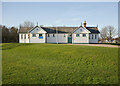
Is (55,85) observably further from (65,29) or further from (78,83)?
(65,29)

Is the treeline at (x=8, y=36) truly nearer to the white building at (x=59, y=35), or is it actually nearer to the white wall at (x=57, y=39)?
the white building at (x=59, y=35)

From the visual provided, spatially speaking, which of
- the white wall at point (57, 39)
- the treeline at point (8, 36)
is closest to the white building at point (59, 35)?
the white wall at point (57, 39)

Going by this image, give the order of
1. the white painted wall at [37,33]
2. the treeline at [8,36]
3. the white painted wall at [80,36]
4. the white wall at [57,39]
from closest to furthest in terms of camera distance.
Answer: the white painted wall at [37,33]
the white painted wall at [80,36]
the white wall at [57,39]
the treeline at [8,36]

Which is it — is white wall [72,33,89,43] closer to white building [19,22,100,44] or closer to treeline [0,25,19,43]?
white building [19,22,100,44]

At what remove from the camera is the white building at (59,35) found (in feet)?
104

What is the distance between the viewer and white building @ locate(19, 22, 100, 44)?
31.7 m

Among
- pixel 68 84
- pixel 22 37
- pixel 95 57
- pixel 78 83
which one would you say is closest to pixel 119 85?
pixel 78 83

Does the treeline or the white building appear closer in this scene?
the white building

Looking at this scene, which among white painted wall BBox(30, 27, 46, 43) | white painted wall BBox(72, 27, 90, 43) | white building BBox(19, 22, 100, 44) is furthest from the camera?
white painted wall BBox(72, 27, 90, 43)

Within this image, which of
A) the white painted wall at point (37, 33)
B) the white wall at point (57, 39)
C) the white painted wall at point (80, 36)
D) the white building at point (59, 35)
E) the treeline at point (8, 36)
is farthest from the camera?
the treeline at point (8, 36)

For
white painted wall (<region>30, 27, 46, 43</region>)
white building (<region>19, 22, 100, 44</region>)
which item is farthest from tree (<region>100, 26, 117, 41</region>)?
white painted wall (<region>30, 27, 46, 43</region>)

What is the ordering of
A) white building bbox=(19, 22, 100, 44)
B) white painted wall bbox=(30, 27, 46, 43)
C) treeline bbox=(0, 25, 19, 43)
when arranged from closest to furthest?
white painted wall bbox=(30, 27, 46, 43), white building bbox=(19, 22, 100, 44), treeline bbox=(0, 25, 19, 43)

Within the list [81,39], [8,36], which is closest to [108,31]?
[81,39]

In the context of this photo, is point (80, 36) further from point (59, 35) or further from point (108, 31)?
point (108, 31)
